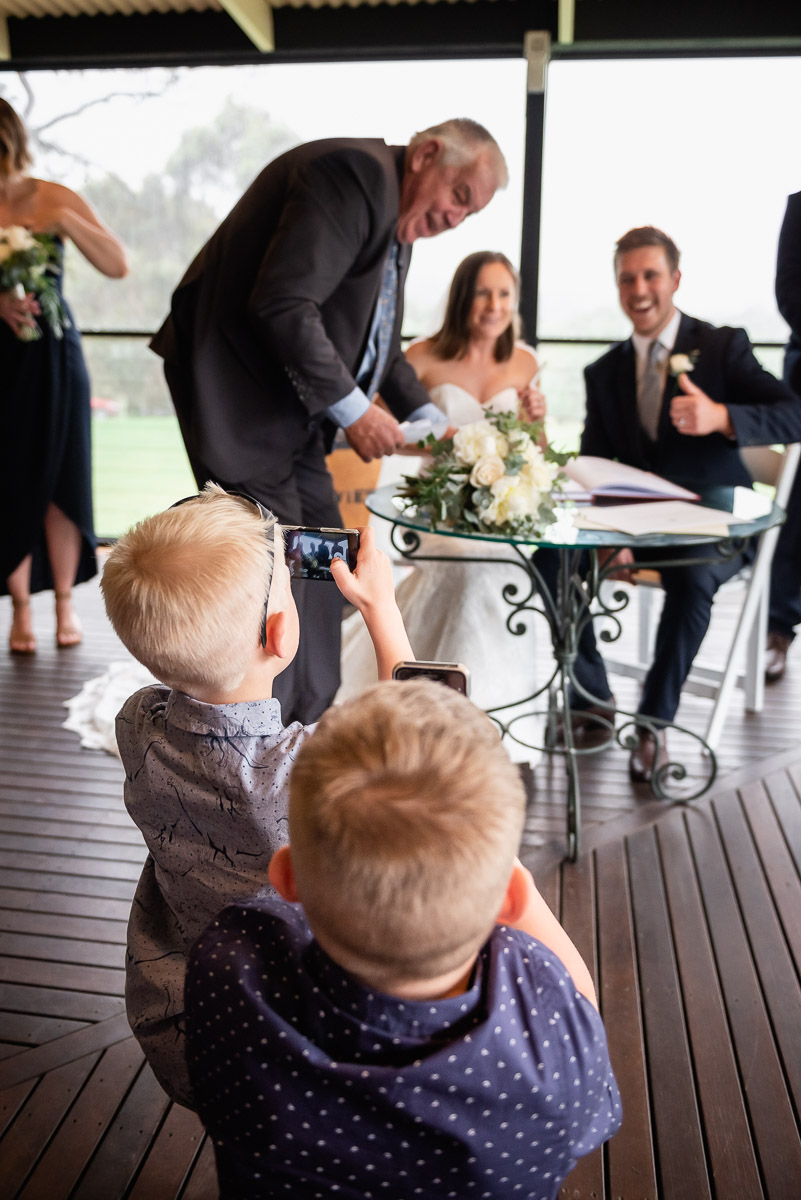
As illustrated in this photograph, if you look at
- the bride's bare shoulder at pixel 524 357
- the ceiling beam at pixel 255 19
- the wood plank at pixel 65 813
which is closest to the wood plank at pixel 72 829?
the wood plank at pixel 65 813

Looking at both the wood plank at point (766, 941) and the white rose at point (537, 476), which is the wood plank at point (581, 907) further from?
the white rose at point (537, 476)

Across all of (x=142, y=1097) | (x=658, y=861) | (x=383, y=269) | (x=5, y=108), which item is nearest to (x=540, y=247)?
(x=5, y=108)

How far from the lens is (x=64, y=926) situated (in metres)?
2.03

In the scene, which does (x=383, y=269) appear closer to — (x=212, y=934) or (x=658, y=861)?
(x=658, y=861)

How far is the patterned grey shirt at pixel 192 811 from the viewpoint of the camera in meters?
1.03

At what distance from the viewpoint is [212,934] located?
773 millimetres

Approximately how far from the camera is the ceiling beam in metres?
4.66

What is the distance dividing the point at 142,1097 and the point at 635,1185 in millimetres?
778

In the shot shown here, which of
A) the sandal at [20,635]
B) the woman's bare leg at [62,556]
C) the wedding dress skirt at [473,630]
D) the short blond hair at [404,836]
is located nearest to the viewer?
the short blond hair at [404,836]

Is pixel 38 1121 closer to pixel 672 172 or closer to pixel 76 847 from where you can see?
pixel 76 847

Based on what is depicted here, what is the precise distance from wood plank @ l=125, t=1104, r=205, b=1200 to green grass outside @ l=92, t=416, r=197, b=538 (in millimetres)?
9917

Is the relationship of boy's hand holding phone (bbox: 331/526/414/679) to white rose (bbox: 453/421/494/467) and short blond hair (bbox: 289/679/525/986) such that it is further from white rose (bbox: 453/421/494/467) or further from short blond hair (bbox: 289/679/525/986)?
white rose (bbox: 453/421/494/467)

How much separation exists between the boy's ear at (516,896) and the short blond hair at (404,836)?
0.12 m

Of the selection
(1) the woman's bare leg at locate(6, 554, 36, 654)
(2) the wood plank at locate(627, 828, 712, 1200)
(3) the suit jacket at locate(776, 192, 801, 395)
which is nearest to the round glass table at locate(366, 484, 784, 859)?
(2) the wood plank at locate(627, 828, 712, 1200)
